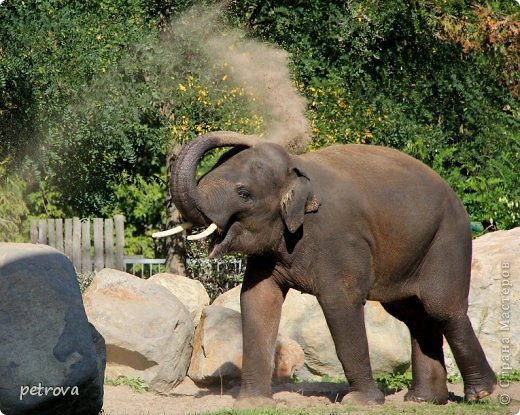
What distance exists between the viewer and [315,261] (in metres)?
9.34

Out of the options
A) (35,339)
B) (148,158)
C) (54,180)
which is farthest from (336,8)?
(35,339)

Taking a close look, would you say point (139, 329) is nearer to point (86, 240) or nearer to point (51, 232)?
point (86, 240)

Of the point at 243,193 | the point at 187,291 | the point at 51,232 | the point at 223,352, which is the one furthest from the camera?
the point at 51,232

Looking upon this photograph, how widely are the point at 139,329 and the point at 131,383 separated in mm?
505

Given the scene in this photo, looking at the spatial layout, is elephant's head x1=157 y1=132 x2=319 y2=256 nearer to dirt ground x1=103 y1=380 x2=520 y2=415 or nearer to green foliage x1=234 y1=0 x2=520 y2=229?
dirt ground x1=103 y1=380 x2=520 y2=415

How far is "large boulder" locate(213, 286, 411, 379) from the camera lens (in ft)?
38.8

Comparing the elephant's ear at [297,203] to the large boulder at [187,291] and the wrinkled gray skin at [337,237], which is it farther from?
the large boulder at [187,291]

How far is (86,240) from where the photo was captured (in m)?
15.8

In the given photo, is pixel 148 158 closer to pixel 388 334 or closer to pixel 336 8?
pixel 336 8

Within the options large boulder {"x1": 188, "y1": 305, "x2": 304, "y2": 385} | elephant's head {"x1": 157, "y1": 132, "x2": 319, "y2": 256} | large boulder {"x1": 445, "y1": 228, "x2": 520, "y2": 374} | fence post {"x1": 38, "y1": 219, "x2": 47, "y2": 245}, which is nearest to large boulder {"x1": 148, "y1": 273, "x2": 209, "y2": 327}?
large boulder {"x1": 188, "y1": 305, "x2": 304, "y2": 385}

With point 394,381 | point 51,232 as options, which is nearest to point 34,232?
point 51,232

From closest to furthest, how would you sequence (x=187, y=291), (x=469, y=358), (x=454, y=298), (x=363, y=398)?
(x=363, y=398), (x=454, y=298), (x=469, y=358), (x=187, y=291)

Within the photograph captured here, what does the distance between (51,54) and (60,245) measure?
283cm

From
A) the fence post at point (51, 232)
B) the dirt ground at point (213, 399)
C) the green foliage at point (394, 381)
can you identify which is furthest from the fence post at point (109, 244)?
the green foliage at point (394, 381)
